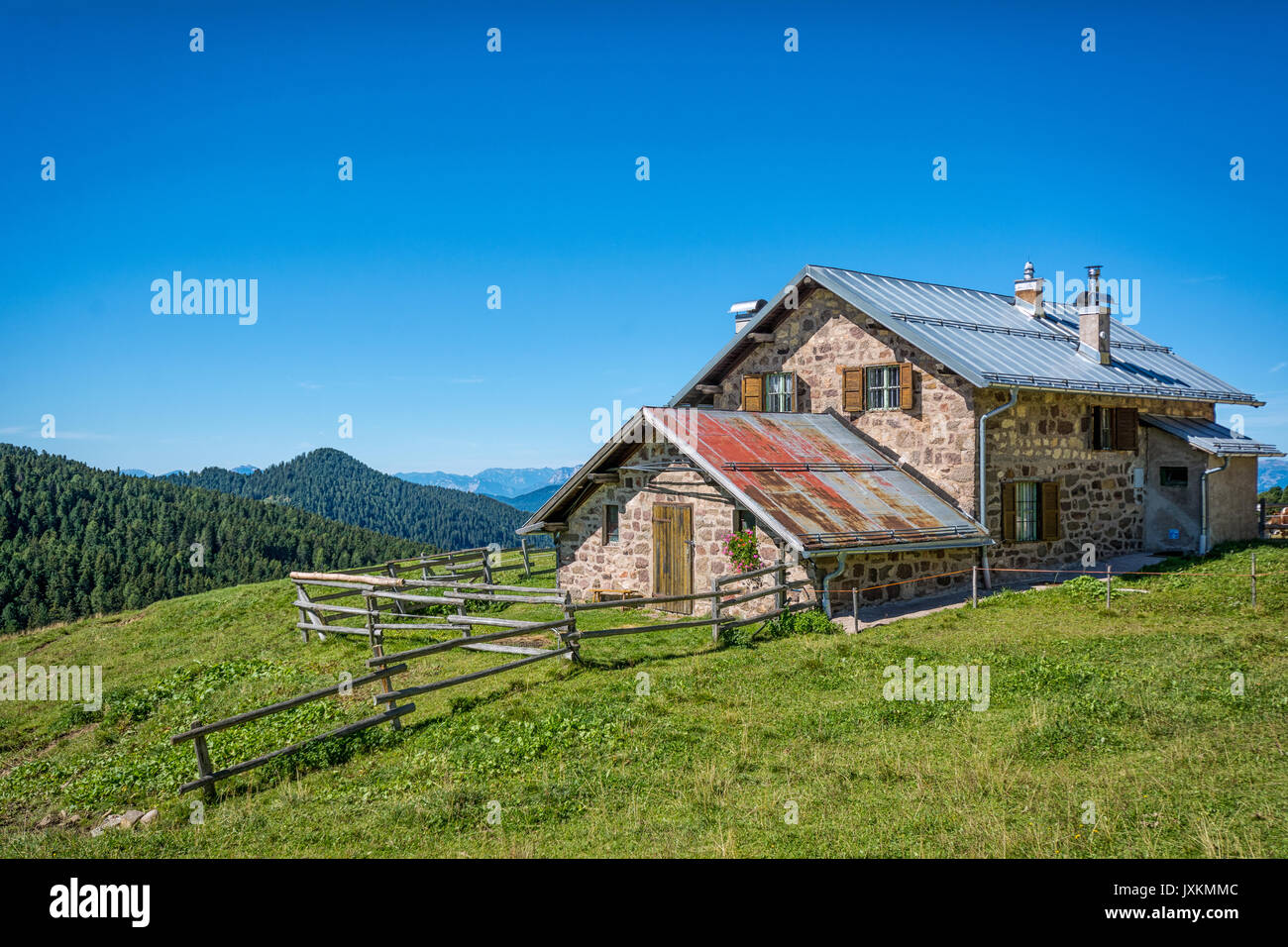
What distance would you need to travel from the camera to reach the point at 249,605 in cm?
2597

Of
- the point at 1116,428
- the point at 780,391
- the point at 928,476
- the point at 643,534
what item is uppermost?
the point at 780,391

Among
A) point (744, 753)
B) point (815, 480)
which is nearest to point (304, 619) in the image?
point (815, 480)

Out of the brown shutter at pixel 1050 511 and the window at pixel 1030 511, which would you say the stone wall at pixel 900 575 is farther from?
the brown shutter at pixel 1050 511

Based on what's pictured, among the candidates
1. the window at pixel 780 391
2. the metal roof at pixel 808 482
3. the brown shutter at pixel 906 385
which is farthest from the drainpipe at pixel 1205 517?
the window at pixel 780 391

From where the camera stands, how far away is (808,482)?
2066 cm

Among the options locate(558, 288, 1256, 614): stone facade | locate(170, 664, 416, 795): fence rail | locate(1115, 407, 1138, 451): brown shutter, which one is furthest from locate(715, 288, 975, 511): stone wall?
locate(170, 664, 416, 795): fence rail

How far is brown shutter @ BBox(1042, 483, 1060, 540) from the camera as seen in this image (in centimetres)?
2388

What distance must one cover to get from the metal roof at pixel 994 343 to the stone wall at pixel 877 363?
0.54 m

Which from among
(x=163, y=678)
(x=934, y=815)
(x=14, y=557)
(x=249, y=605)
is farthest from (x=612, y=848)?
(x=14, y=557)

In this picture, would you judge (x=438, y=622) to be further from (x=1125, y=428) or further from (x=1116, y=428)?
(x=1125, y=428)

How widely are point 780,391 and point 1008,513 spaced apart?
724 cm

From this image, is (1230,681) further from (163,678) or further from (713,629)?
(163,678)
